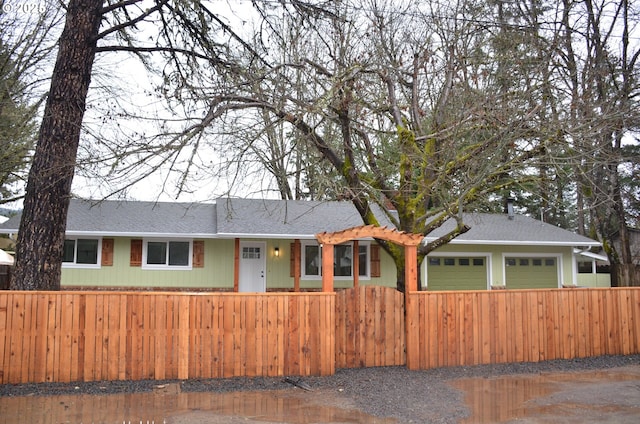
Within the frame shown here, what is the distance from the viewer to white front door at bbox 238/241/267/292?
16.0 meters

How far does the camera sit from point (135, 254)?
15320 mm

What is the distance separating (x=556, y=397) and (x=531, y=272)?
12.5 metres

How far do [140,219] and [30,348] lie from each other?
32.0 ft

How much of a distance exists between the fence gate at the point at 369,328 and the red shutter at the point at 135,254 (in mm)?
9548

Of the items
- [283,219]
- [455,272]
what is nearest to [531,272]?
[455,272]

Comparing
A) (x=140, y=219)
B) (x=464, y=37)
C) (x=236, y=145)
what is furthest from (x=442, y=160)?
(x=140, y=219)

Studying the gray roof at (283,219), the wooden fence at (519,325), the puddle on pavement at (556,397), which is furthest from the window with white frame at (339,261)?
the puddle on pavement at (556,397)

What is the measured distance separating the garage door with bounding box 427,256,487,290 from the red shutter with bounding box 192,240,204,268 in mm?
7606

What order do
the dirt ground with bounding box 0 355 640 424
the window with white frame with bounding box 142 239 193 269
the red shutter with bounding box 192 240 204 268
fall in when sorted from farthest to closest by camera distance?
the red shutter with bounding box 192 240 204 268 → the window with white frame with bounding box 142 239 193 269 → the dirt ground with bounding box 0 355 640 424

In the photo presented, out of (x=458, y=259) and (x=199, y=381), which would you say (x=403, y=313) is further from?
(x=458, y=259)

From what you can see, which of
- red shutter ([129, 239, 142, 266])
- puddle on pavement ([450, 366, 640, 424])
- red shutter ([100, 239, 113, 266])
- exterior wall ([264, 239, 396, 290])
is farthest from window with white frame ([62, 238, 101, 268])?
puddle on pavement ([450, 366, 640, 424])

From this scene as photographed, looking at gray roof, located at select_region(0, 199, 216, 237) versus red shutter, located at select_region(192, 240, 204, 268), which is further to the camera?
red shutter, located at select_region(192, 240, 204, 268)

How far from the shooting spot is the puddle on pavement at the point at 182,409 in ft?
17.2

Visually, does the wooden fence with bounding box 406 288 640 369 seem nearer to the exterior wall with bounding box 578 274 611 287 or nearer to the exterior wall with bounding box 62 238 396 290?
the exterior wall with bounding box 62 238 396 290
